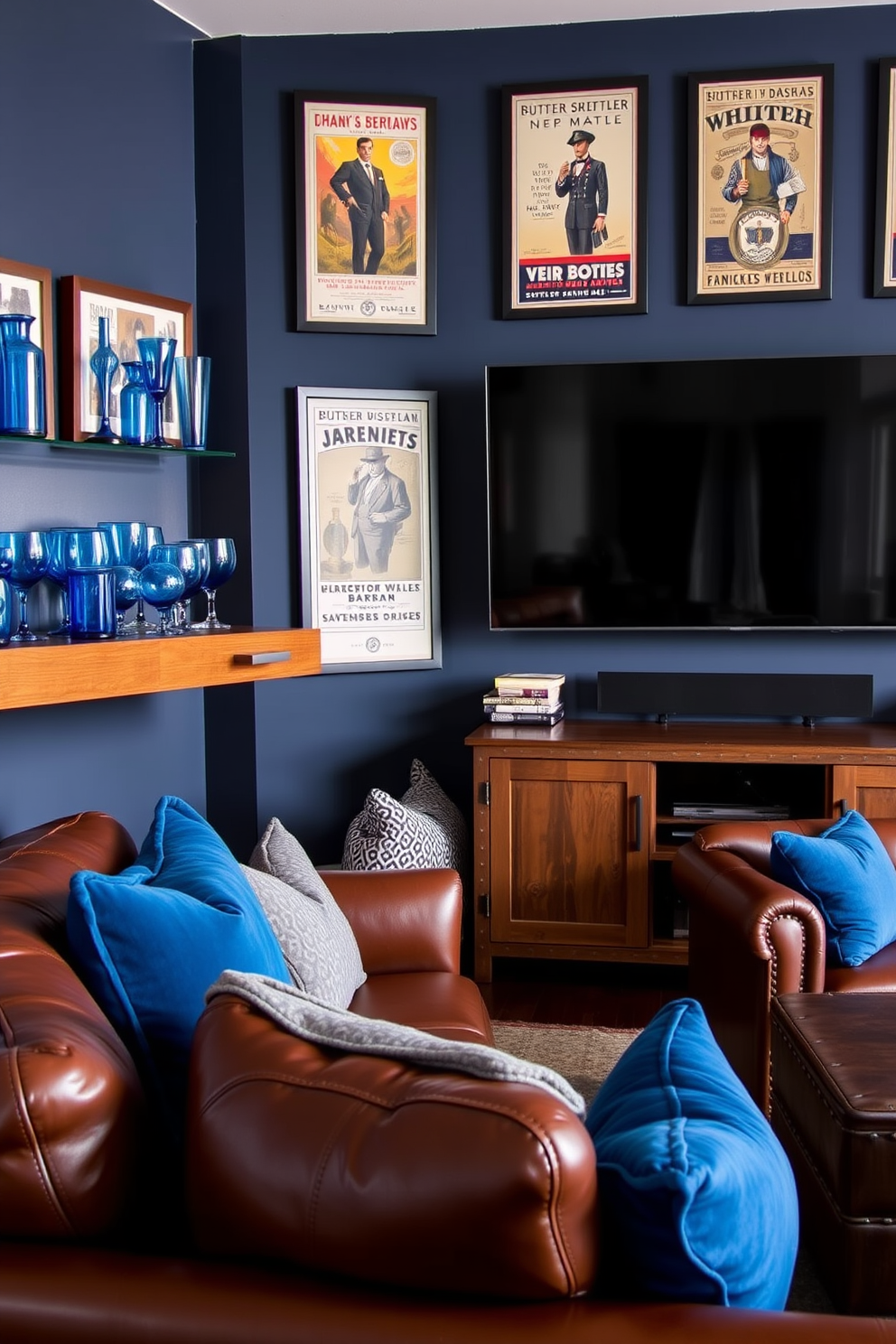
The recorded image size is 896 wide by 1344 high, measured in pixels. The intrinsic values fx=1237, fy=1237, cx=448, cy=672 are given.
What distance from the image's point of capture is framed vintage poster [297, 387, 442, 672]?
4.07 meters

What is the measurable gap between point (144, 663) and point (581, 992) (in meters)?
1.73

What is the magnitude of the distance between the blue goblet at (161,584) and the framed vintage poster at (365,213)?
1277 millimetres

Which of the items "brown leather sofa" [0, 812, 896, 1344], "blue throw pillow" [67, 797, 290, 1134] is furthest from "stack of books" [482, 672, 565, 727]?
"brown leather sofa" [0, 812, 896, 1344]

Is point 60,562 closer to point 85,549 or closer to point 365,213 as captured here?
point 85,549

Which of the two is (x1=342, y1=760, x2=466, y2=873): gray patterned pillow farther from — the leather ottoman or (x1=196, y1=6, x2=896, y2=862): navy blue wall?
the leather ottoman

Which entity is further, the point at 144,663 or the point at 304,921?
the point at 144,663

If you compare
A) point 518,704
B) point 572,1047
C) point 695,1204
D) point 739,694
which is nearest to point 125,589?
point 518,704

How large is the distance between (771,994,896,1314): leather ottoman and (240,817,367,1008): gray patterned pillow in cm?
82

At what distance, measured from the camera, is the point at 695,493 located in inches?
154

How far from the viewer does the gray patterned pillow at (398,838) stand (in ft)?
11.9

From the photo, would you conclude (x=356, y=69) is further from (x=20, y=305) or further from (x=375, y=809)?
(x=375, y=809)

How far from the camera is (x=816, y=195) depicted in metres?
3.92

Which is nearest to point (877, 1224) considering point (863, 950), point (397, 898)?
point (863, 950)

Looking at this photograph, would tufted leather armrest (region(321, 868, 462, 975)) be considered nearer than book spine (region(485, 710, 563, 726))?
Yes
